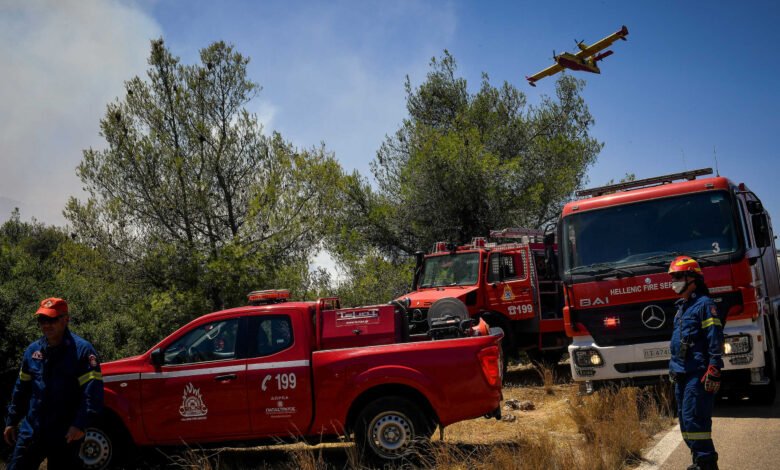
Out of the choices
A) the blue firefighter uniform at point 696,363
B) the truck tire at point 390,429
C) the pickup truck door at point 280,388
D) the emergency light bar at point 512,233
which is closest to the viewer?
the blue firefighter uniform at point 696,363

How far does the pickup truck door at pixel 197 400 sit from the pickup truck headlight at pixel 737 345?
221 inches

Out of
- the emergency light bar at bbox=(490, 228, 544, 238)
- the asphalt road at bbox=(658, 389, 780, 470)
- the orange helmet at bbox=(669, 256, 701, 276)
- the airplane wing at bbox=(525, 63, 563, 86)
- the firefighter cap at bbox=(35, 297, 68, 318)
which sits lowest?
the asphalt road at bbox=(658, 389, 780, 470)

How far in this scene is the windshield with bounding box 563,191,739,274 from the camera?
7.34m

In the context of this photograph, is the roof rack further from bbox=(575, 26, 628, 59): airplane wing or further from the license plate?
bbox=(575, 26, 628, 59): airplane wing

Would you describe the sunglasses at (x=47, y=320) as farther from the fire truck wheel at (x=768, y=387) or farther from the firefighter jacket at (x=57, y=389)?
the fire truck wheel at (x=768, y=387)

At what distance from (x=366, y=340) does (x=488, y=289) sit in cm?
602

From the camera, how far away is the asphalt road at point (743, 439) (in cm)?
527

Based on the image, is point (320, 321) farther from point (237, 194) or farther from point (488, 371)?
point (237, 194)

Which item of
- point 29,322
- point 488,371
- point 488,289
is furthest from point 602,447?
point 29,322

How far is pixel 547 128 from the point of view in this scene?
23156 mm

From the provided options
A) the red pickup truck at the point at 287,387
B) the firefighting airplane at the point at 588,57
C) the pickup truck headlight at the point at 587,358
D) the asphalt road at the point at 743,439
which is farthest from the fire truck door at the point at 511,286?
the firefighting airplane at the point at 588,57

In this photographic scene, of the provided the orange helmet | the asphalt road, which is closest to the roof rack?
the asphalt road

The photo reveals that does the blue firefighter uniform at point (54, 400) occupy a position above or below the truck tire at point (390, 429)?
above

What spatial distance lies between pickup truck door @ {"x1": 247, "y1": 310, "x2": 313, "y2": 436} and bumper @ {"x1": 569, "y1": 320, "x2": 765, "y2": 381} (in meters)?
3.79
